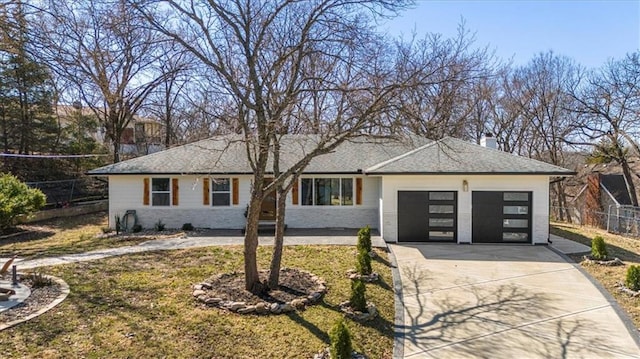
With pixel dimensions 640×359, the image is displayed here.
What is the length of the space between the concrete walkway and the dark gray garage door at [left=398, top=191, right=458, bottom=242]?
1.09m

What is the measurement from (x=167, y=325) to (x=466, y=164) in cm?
1052

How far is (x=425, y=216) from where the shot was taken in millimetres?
13461

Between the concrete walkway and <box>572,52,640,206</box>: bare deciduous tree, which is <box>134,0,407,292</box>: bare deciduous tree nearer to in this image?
the concrete walkway

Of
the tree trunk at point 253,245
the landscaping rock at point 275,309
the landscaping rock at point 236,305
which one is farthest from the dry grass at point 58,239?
the landscaping rock at point 275,309

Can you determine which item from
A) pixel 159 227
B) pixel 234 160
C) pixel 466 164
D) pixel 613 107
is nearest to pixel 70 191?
pixel 159 227

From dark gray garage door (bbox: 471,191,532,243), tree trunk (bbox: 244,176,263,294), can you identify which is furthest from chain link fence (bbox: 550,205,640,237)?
tree trunk (bbox: 244,176,263,294)

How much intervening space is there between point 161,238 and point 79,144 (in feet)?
45.7

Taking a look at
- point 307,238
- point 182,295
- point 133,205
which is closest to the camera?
point 182,295

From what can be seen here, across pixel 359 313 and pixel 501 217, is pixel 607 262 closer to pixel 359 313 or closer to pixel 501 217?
pixel 501 217

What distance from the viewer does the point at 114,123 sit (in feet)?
84.5

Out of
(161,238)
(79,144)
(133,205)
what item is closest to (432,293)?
(161,238)

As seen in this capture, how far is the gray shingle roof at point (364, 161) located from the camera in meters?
13.1

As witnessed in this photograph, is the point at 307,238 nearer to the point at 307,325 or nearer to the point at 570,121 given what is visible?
the point at 307,325

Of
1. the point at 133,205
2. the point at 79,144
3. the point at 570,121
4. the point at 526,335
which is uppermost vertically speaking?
the point at 570,121
